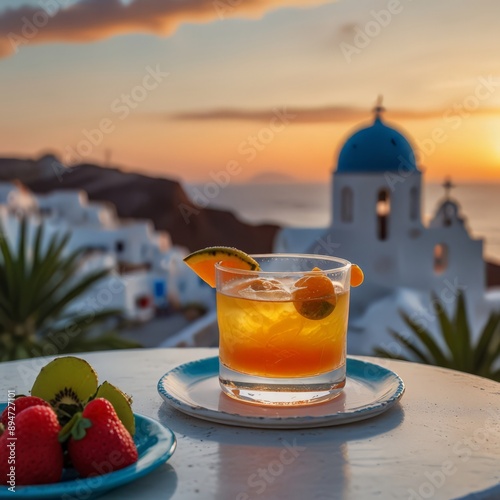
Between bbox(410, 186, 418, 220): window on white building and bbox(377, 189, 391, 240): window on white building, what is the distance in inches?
15.8

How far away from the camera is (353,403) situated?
1394mm

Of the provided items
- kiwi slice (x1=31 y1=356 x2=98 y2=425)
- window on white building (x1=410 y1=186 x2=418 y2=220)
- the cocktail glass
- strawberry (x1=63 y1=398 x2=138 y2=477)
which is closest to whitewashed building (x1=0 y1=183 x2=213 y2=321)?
window on white building (x1=410 y1=186 x2=418 y2=220)

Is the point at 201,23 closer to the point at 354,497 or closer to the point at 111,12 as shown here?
the point at 111,12

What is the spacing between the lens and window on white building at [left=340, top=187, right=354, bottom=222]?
13.2 m

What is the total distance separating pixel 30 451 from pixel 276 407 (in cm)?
48

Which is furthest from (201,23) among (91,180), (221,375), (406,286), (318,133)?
(91,180)

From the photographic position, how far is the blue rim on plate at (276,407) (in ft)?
4.22

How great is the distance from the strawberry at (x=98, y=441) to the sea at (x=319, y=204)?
12346 mm

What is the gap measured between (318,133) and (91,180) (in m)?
19.6

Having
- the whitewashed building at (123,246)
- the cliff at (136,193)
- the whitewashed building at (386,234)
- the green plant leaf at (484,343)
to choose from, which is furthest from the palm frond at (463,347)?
the cliff at (136,193)

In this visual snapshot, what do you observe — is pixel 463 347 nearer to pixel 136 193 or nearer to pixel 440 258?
pixel 440 258

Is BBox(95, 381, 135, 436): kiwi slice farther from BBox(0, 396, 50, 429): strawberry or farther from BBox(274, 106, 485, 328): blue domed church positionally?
BBox(274, 106, 485, 328): blue domed church

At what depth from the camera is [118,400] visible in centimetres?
114

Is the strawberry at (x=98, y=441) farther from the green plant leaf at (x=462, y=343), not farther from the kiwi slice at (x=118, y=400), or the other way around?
the green plant leaf at (x=462, y=343)
